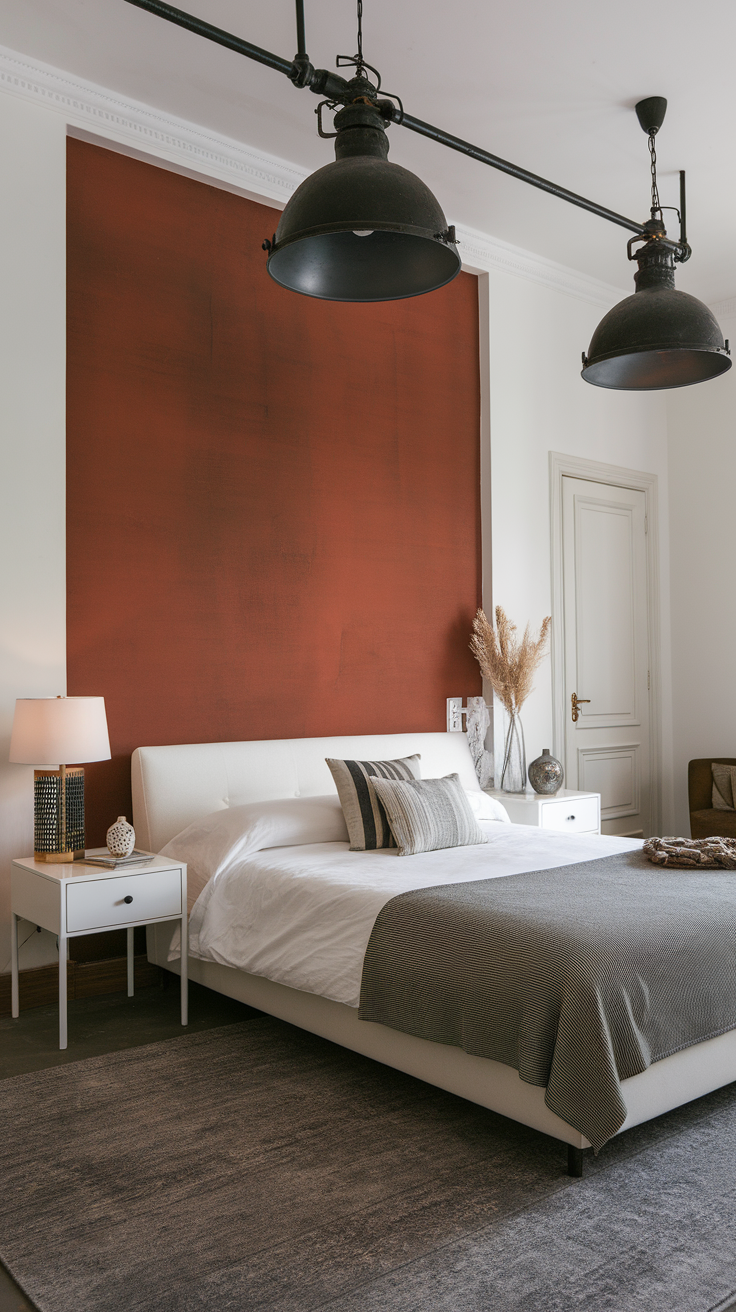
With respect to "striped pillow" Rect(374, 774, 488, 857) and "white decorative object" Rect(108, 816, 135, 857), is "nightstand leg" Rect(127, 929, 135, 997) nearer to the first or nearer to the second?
"white decorative object" Rect(108, 816, 135, 857)

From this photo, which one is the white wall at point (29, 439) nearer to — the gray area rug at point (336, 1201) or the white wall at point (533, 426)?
the gray area rug at point (336, 1201)

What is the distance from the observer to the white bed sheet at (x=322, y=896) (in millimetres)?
A: 2961

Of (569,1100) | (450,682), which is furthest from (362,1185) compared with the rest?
(450,682)

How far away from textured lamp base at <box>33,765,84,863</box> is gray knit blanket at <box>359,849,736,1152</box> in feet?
4.34

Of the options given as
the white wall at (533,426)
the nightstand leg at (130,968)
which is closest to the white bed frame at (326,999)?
the nightstand leg at (130,968)

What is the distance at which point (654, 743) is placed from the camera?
6.39 m

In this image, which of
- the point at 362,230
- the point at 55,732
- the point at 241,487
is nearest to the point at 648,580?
the point at 241,487

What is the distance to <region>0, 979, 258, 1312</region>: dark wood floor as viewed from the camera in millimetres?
3205

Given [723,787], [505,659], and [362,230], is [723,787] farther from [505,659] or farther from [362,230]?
[362,230]

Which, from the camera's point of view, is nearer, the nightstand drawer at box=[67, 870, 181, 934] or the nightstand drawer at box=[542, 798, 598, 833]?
the nightstand drawer at box=[67, 870, 181, 934]

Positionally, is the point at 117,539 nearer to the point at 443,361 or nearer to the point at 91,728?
the point at 91,728

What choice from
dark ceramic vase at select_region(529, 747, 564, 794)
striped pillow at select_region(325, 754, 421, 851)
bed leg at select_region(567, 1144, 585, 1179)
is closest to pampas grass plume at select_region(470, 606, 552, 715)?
dark ceramic vase at select_region(529, 747, 564, 794)

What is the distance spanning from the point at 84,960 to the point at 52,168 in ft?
10.3

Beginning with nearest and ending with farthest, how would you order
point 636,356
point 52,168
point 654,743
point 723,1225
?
point 723,1225 < point 636,356 < point 52,168 < point 654,743
